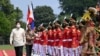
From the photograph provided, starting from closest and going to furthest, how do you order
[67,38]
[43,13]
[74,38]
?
[74,38], [67,38], [43,13]

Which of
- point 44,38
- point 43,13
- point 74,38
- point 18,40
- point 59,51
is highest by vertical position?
point 43,13

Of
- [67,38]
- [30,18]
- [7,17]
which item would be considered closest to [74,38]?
[67,38]

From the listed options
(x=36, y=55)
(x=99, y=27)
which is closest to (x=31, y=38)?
(x=36, y=55)

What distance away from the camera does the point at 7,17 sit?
10319 centimetres

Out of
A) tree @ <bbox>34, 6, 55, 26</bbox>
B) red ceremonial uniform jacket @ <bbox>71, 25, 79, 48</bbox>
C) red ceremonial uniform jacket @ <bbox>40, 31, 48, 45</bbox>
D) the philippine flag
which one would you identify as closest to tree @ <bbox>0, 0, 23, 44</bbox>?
tree @ <bbox>34, 6, 55, 26</bbox>

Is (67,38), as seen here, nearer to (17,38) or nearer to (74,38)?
(74,38)

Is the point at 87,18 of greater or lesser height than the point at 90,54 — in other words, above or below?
above

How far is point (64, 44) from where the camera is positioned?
65.8ft

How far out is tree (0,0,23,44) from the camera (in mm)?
97525

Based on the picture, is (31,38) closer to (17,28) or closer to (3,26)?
(17,28)

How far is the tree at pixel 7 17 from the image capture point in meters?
97.5

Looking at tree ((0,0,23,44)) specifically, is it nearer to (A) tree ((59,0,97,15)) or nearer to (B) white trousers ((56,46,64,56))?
(A) tree ((59,0,97,15))

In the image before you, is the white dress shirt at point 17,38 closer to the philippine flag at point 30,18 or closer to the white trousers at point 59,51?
the white trousers at point 59,51

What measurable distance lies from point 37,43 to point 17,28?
22.1ft
